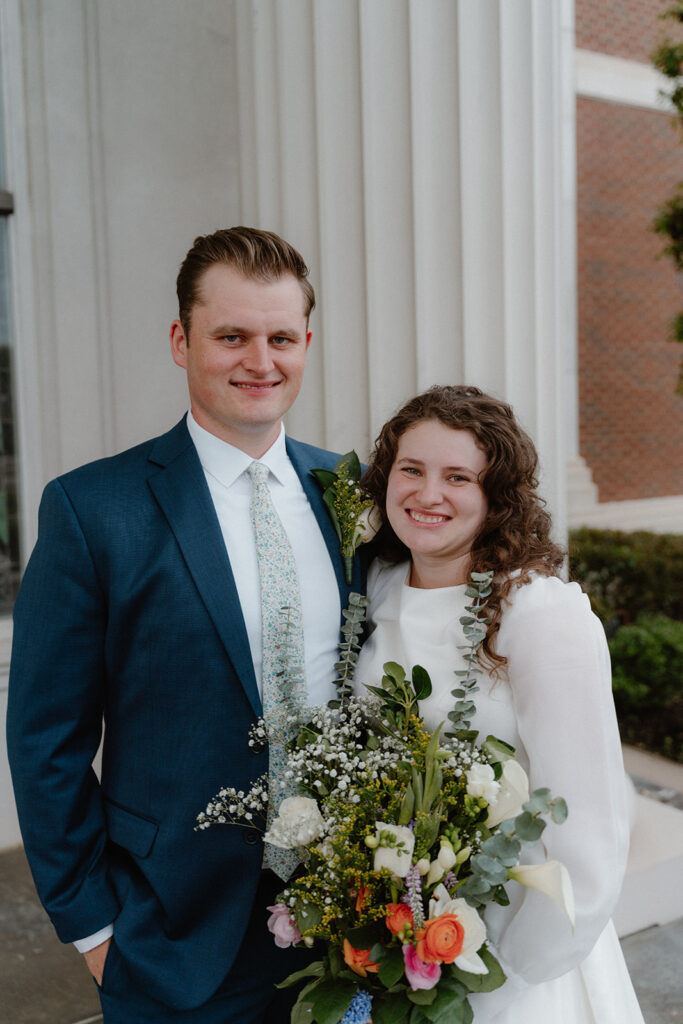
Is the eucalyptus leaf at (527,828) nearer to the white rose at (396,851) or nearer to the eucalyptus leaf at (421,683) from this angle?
the white rose at (396,851)

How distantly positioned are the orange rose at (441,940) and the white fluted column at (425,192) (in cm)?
147

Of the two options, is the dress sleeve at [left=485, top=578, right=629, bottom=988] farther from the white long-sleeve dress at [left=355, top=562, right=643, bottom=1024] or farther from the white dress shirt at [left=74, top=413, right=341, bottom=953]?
the white dress shirt at [left=74, top=413, right=341, bottom=953]

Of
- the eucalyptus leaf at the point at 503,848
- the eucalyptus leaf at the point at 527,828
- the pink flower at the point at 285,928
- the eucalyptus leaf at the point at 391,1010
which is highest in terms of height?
the eucalyptus leaf at the point at 527,828

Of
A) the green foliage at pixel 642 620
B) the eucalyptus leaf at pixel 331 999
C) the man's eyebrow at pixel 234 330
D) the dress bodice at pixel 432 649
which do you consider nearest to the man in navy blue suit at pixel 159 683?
the man's eyebrow at pixel 234 330

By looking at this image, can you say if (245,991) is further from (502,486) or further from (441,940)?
(502,486)

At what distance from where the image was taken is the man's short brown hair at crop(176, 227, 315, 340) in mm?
1828

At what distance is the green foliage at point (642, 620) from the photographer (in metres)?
5.83

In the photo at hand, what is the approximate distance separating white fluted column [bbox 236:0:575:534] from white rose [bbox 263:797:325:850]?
138 cm

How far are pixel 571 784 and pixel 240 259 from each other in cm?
121

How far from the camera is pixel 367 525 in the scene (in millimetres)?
2086

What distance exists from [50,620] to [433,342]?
150cm

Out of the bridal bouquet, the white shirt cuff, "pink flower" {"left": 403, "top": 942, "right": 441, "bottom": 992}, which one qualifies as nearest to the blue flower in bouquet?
the bridal bouquet

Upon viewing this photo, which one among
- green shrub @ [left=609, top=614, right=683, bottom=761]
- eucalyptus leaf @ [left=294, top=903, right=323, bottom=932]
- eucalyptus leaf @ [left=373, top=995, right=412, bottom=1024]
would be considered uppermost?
eucalyptus leaf @ [left=294, top=903, right=323, bottom=932]

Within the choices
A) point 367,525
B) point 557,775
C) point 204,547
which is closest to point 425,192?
point 367,525
